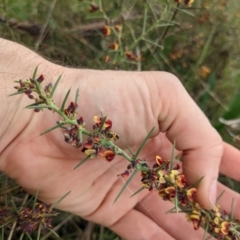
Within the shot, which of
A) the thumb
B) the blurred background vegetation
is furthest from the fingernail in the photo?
the blurred background vegetation

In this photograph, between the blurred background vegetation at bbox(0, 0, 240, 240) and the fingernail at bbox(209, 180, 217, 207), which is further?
the blurred background vegetation at bbox(0, 0, 240, 240)

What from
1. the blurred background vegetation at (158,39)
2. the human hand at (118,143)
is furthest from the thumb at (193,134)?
the blurred background vegetation at (158,39)

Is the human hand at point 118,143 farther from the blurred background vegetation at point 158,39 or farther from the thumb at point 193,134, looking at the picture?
the blurred background vegetation at point 158,39

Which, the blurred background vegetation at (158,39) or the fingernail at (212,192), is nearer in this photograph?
the fingernail at (212,192)

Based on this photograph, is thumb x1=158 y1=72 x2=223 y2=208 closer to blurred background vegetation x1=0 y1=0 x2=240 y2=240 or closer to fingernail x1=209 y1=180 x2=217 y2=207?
fingernail x1=209 y1=180 x2=217 y2=207

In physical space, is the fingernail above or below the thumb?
below

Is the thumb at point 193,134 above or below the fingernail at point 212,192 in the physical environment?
above
